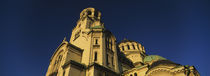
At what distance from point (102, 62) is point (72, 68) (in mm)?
5043

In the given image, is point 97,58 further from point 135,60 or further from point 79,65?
point 135,60

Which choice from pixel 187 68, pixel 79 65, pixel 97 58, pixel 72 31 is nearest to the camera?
pixel 187 68

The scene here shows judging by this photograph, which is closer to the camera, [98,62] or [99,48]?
[98,62]

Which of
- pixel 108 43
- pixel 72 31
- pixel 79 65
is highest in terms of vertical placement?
pixel 72 31

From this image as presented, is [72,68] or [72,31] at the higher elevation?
[72,31]

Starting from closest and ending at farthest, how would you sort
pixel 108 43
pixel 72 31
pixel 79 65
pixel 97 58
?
pixel 79 65, pixel 97 58, pixel 108 43, pixel 72 31

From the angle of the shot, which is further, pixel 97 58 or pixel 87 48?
pixel 87 48

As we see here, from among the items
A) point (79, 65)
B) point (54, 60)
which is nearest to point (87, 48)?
point (79, 65)

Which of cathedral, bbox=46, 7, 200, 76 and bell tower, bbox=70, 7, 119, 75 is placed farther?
bell tower, bbox=70, 7, 119, 75

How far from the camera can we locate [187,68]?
22031mm

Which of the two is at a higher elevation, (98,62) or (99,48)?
(99,48)

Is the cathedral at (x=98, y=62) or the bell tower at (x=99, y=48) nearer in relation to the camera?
the cathedral at (x=98, y=62)

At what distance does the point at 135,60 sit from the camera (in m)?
44.8

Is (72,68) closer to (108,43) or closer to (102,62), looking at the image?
(102,62)
